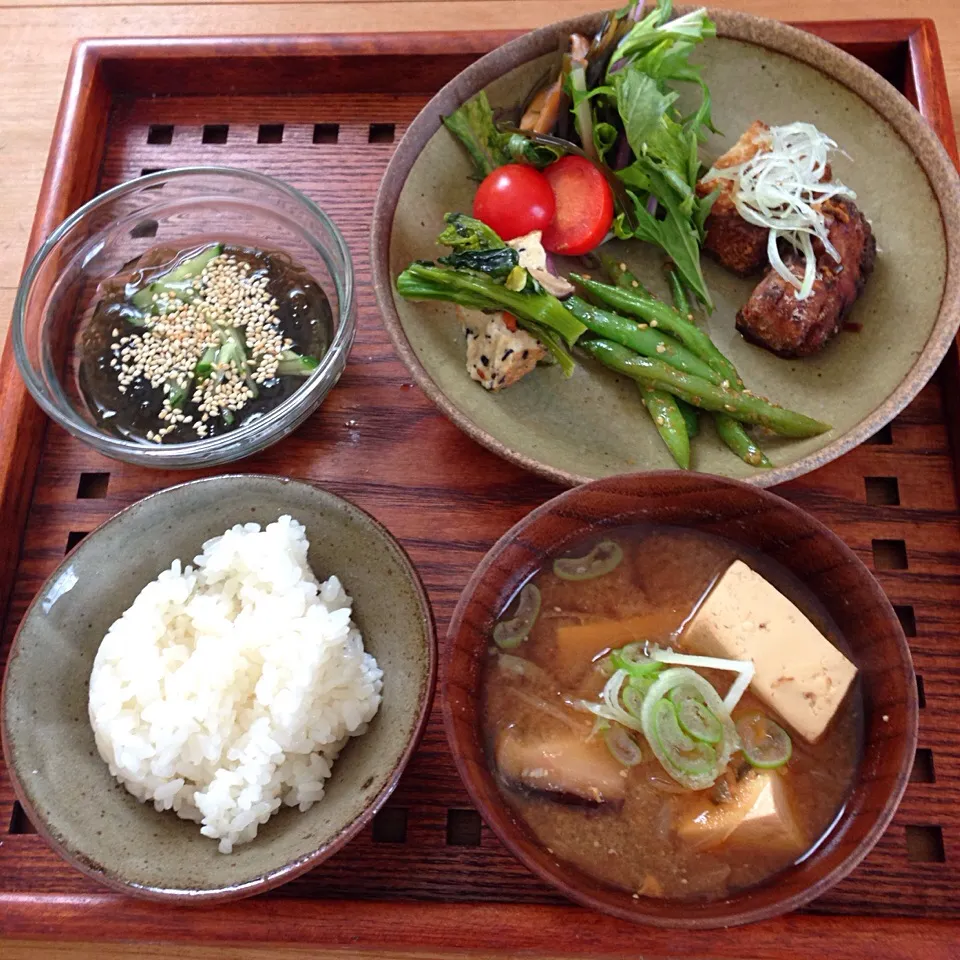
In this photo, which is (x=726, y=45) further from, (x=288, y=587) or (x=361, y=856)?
(x=361, y=856)

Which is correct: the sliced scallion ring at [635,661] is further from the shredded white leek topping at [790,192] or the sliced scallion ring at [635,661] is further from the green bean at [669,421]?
the shredded white leek topping at [790,192]

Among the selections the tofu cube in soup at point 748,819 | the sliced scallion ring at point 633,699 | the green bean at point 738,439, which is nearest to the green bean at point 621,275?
the green bean at point 738,439

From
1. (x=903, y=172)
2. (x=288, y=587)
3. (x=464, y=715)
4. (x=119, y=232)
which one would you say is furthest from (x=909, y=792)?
(x=119, y=232)

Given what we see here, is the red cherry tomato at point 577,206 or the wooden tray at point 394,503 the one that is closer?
the wooden tray at point 394,503

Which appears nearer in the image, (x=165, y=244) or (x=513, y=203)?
(x=513, y=203)

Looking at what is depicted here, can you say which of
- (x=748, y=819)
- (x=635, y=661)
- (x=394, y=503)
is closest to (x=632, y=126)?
(x=394, y=503)

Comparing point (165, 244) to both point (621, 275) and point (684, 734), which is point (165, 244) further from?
point (684, 734)
